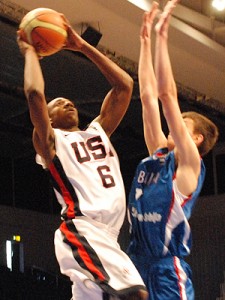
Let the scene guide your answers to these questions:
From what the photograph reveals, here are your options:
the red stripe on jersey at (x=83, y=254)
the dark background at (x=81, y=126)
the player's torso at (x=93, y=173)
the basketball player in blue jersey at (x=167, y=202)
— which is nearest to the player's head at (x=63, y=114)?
the player's torso at (x=93, y=173)

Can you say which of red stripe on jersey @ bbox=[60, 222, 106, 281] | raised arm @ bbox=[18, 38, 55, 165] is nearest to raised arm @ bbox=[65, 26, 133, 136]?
raised arm @ bbox=[18, 38, 55, 165]

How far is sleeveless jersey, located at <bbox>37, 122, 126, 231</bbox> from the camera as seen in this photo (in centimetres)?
303

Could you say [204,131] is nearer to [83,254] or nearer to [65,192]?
[65,192]

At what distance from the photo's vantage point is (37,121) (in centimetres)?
308

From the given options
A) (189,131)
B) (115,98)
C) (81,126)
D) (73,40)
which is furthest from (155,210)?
(81,126)

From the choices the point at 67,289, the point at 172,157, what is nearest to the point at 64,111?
the point at 172,157

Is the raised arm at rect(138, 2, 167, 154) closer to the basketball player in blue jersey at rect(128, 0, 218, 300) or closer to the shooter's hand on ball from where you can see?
the basketball player in blue jersey at rect(128, 0, 218, 300)

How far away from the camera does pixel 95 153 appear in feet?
10.4

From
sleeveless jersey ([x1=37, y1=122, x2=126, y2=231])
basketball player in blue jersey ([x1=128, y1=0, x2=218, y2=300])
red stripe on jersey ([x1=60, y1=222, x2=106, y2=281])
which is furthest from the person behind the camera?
basketball player in blue jersey ([x1=128, y1=0, x2=218, y2=300])

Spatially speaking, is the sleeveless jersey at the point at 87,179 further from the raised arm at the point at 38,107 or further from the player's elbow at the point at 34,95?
the player's elbow at the point at 34,95

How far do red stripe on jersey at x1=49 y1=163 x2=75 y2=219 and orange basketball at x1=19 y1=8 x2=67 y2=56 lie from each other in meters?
0.55

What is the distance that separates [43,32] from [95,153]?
0.59 metres

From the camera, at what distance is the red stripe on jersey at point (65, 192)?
9.96 ft

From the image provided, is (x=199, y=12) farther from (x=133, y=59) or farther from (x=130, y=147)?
(x=130, y=147)
